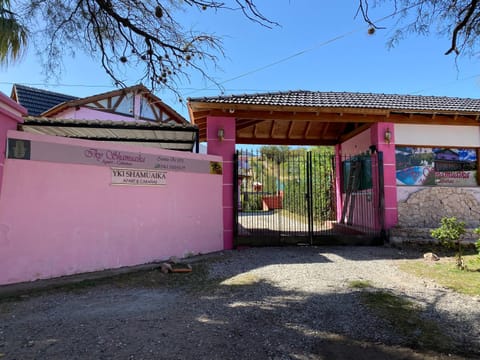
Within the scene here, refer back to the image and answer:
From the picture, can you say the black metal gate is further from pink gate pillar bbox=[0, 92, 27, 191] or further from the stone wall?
pink gate pillar bbox=[0, 92, 27, 191]

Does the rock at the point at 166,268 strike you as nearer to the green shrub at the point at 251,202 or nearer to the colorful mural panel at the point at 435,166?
the green shrub at the point at 251,202

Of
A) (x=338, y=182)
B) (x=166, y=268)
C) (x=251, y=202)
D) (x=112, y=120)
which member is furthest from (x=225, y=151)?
(x=338, y=182)

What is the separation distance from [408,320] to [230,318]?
1983mm

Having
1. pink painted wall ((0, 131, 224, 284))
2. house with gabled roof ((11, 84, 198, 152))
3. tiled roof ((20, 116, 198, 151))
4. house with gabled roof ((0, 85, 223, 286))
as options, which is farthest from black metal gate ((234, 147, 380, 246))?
house with gabled roof ((11, 84, 198, 152))

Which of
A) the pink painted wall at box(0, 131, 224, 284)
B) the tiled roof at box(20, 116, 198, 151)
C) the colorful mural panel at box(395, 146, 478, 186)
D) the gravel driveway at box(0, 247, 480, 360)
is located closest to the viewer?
the gravel driveway at box(0, 247, 480, 360)

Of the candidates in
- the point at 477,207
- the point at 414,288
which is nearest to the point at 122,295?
the point at 414,288

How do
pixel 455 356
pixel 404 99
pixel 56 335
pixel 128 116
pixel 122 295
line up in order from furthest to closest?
pixel 128 116 → pixel 404 99 → pixel 122 295 → pixel 56 335 → pixel 455 356

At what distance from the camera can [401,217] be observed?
9055mm

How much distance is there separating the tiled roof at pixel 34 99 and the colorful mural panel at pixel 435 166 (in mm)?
15956

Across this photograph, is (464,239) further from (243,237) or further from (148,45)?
(148,45)

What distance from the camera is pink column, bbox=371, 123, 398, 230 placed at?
886cm

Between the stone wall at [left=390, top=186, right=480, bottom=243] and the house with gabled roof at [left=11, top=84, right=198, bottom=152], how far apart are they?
604cm

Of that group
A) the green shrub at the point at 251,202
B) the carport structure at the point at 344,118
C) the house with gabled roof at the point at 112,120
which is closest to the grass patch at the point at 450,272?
the carport structure at the point at 344,118

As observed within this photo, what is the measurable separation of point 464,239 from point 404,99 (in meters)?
4.70
